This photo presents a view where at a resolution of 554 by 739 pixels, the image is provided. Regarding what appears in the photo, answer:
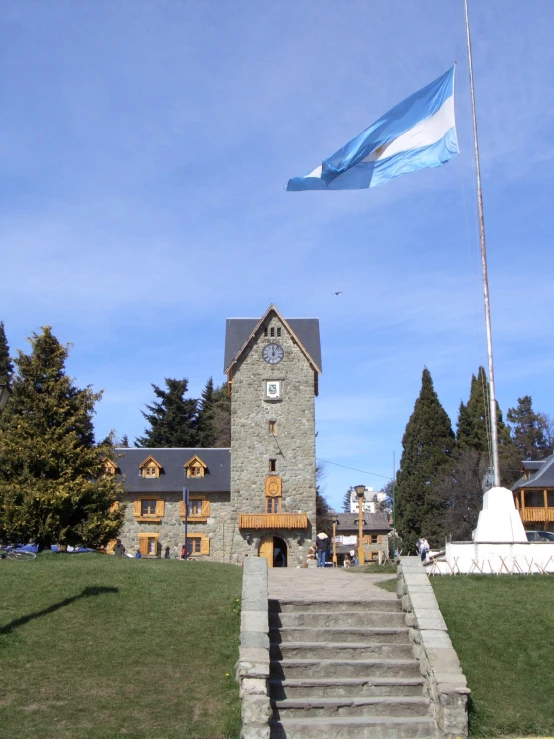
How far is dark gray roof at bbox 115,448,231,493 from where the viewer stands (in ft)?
166

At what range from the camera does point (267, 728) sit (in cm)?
955

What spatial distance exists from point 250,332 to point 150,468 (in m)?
11.1

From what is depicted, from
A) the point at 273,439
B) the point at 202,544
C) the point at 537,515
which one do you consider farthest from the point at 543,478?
the point at 202,544

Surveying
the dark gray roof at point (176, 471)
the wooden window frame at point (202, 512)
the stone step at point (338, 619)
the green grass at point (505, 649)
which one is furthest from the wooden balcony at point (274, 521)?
the stone step at point (338, 619)

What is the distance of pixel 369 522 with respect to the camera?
84000 mm

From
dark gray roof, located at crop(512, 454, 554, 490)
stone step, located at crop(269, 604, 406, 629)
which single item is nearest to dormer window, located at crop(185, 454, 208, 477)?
dark gray roof, located at crop(512, 454, 554, 490)

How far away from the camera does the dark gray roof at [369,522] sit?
82.4 m

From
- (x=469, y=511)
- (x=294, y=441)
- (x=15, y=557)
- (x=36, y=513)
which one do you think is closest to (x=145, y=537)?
(x=294, y=441)

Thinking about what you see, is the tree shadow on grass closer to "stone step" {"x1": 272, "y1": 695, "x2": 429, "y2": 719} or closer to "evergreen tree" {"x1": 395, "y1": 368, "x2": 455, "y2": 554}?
"stone step" {"x1": 272, "y1": 695, "x2": 429, "y2": 719}

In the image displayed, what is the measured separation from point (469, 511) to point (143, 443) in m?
32.6

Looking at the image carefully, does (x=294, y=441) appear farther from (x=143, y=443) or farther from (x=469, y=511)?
(x=143, y=443)

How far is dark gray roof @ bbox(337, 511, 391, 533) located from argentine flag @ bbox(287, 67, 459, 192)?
212 ft

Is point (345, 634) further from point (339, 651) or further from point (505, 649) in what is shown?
point (505, 649)

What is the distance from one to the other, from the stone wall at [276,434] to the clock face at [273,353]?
242 mm
